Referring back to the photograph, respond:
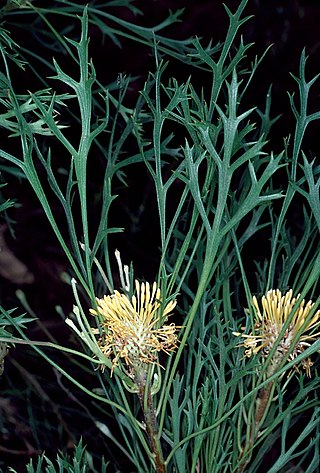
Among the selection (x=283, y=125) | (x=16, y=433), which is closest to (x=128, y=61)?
(x=283, y=125)

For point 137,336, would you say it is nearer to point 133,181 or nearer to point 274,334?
point 274,334

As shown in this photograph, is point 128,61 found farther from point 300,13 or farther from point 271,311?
point 271,311

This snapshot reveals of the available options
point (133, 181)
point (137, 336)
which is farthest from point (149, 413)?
point (133, 181)

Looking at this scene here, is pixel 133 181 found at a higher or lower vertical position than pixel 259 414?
higher

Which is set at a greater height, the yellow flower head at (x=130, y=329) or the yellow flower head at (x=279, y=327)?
the yellow flower head at (x=279, y=327)

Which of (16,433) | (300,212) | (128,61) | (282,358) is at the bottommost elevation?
(16,433)

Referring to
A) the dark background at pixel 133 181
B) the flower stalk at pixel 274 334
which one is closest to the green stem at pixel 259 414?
the flower stalk at pixel 274 334

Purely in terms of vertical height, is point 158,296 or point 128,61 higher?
point 128,61

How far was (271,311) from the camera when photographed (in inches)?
11.3

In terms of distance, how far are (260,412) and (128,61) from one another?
43 centimetres

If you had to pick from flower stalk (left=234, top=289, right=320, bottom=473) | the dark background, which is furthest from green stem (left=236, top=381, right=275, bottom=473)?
the dark background

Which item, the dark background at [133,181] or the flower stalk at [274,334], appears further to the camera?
the dark background at [133,181]

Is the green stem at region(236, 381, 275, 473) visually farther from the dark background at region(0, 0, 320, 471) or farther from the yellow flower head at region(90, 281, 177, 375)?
the dark background at region(0, 0, 320, 471)

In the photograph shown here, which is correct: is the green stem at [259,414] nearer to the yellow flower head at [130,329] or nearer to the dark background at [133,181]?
the yellow flower head at [130,329]
